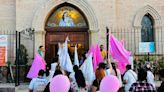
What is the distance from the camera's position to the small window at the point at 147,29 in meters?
21.2

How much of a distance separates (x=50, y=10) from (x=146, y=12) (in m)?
5.20

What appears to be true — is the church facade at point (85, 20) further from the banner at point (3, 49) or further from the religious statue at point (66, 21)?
the banner at point (3, 49)

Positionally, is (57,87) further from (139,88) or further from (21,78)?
→ (21,78)

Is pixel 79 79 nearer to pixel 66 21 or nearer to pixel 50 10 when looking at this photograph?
pixel 50 10

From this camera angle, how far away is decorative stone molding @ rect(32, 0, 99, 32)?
20219mm

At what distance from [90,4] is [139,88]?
12.4m

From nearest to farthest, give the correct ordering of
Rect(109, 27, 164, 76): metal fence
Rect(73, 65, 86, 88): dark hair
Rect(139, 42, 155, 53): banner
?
Rect(73, 65, 86, 88): dark hair < Rect(139, 42, 155, 53): banner < Rect(109, 27, 164, 76): metal fence

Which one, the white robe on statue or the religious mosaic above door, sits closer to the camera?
the white robe on statue

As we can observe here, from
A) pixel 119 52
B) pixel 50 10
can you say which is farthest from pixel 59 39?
pixel 119 52

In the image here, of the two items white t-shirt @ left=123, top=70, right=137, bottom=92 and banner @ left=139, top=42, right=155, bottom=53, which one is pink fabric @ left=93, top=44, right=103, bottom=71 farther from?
banner @ left=139, top=42, right=155, bottom=53

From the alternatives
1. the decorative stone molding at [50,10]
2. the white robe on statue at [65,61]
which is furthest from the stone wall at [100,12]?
the white robe on statue at [65,61]

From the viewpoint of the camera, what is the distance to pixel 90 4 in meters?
20.2

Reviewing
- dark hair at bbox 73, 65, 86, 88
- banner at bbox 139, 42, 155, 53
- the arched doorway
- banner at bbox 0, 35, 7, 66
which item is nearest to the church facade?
the arched doorway

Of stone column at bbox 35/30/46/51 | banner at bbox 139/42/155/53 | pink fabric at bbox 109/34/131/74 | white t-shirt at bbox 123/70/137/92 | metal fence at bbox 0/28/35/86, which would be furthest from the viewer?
stone column at bbox 35/30/46/51
